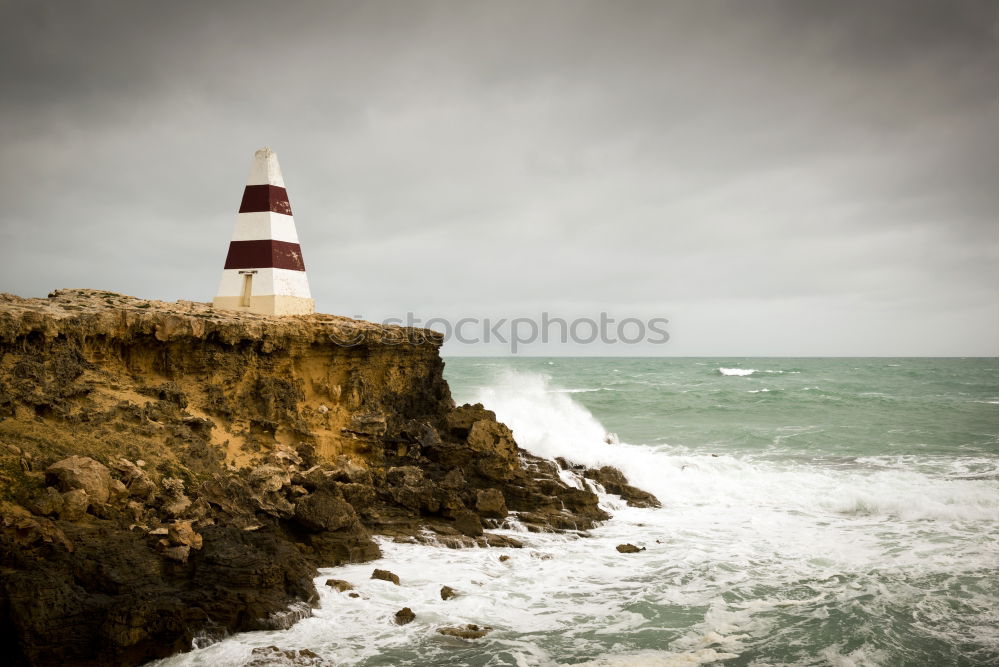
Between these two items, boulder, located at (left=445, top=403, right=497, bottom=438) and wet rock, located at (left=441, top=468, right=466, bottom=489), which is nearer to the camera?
wet rock, located at (left=441, top=468, right=466, bottom=489)

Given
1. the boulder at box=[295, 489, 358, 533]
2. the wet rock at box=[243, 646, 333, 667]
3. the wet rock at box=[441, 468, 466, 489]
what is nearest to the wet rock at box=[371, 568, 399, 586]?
the boulder at box=[295, 489, 358, 533]

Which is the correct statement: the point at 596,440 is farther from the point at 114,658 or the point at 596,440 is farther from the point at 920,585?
the point at 114,658

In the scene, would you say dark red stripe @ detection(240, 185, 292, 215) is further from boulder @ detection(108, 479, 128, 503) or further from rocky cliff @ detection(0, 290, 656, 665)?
boulder @ detection(108, 479, 128, 503)

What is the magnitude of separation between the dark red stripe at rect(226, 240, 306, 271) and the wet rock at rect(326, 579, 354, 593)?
6815 millimetres

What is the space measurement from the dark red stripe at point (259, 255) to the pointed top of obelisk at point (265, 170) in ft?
4.06

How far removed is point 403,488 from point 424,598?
9.83 ft

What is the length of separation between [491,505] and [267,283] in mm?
5955

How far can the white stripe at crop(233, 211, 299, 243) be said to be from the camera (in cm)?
1276

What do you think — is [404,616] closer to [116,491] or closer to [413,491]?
[413,491]

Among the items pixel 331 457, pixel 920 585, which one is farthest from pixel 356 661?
pixel 920 585

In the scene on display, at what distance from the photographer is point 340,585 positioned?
7668 mm

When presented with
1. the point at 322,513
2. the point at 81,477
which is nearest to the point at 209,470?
the point at 322,513

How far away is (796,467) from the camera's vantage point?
1680 centimetres

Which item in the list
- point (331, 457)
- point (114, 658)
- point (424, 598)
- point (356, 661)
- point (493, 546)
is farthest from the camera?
point (331, 457)
